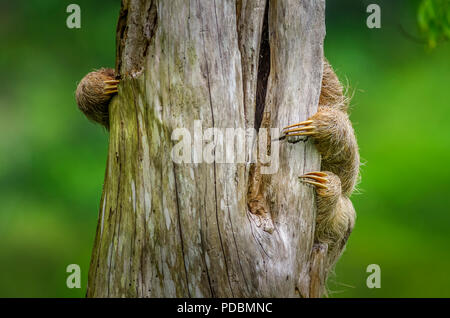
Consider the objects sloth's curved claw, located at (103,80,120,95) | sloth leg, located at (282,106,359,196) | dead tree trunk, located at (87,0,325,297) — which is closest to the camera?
dead tree trunk, located at (87,0,325,297)

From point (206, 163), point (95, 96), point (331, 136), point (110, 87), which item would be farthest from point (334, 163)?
point (95, 96)

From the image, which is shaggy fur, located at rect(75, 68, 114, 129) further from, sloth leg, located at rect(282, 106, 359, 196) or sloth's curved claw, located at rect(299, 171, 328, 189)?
sloth's curved claw, located at rect(299, 171, 328, 189)

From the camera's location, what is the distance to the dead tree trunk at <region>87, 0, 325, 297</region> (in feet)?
10.3

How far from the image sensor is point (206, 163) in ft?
10.3

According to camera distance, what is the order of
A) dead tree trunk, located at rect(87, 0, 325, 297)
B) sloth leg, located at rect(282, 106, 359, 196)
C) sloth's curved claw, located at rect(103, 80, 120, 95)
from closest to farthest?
dead tree trunk, located at rect(87, 0, 325, 297) → sloth leg, located at rect(282, 106, 359, 196) → sloth's curved claw, located at rect(103, 80, 120, 95)

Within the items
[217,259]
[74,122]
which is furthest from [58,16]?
[217,259]

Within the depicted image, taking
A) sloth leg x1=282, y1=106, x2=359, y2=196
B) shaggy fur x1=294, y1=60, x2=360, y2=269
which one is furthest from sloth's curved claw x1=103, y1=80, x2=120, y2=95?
shaggy fur x1=294, y1=60, x2=360, y2=269

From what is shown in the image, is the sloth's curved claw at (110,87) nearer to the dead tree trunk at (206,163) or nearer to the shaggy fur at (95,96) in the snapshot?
the shaggy fur at (95,96)

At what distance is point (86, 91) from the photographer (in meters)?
3.76

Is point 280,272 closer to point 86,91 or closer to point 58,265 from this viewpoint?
point 86,91

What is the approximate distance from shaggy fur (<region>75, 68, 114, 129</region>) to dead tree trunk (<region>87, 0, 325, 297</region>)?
0.90ft

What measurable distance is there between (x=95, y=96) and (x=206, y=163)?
113cm

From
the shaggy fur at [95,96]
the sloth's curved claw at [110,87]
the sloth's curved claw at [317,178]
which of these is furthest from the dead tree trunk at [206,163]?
the shaggy fur at [95,96]

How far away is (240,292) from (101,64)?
669 centimetres
